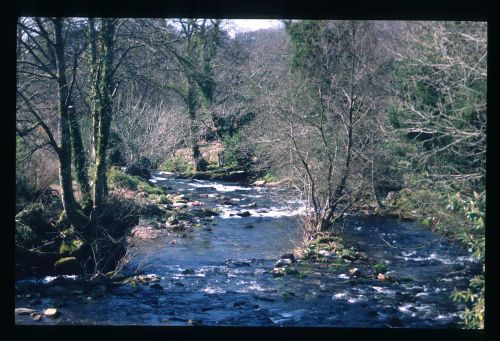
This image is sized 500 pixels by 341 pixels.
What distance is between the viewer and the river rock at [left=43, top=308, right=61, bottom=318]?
5719mm

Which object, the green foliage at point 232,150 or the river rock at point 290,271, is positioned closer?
the river rock at point 290,271

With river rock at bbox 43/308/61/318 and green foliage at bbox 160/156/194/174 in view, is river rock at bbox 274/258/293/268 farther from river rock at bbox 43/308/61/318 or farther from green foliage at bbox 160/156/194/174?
river rock at bbox 43/308/61/318

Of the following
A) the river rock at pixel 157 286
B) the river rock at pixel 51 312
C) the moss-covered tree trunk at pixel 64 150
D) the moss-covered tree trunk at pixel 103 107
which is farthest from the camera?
the moss-covered tree trunk at pixel 103 107

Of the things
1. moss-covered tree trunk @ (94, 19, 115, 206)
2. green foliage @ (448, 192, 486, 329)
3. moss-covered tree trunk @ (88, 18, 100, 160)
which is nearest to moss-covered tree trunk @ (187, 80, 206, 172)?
moss-covered tree trunk @ (94, 19, 115, 206)

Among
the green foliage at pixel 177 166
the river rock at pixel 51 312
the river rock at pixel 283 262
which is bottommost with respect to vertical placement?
the river rock at pixel 51 312

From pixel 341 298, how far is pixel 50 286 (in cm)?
354

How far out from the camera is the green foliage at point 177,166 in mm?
7734

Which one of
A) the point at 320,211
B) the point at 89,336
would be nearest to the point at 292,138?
the point at 320,211

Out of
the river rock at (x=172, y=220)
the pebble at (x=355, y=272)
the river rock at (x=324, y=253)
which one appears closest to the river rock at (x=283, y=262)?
the river rock at (x=324, y=253)

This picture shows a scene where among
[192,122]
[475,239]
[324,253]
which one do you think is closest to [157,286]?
[192,122]

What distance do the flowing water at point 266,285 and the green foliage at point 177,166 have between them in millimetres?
153

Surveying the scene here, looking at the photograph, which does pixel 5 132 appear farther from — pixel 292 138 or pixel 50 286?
pixel 292 138

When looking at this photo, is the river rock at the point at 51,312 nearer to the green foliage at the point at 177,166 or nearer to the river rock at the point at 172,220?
the river rock at the point at 172,220

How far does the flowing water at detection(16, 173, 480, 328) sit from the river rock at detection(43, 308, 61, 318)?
0.09m
